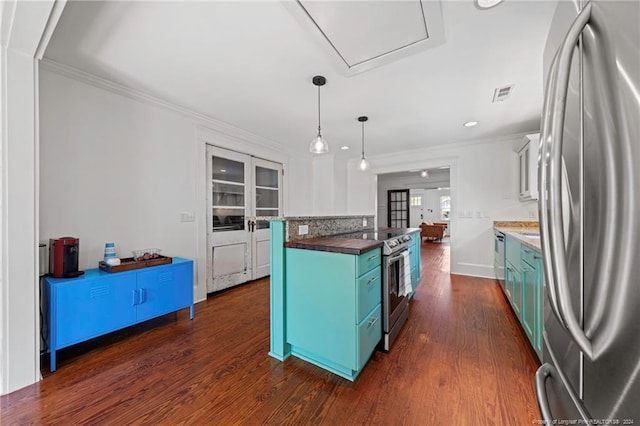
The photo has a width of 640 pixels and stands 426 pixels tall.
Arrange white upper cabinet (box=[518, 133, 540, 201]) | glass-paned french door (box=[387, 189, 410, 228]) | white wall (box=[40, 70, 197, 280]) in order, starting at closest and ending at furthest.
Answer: white wall (box=[40, 70, 197, 280]) → white upper cabinet (box=[518, 133, 540, 201]) → glass-paned french door (box=[387, 189, 410, 228])

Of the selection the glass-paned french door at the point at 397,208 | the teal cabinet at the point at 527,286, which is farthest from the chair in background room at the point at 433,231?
the teal cabinet at the point at 527,286

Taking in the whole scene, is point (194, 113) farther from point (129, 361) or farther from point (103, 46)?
point (129, 361)

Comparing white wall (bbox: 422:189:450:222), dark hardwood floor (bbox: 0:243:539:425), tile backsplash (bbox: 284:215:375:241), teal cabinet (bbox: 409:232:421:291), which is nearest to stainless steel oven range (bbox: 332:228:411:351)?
dark hardwood floor (bbox: 0:243:539:425)

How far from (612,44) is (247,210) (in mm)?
3961

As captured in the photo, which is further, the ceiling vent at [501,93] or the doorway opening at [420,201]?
the doorway opening at [420,201]

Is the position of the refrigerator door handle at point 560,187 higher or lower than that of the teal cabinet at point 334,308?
higher

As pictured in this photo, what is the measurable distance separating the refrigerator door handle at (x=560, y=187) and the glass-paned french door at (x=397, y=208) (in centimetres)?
962

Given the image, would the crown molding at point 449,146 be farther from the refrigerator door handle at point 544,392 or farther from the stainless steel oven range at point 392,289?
the refrigerator door handle at point 544,392

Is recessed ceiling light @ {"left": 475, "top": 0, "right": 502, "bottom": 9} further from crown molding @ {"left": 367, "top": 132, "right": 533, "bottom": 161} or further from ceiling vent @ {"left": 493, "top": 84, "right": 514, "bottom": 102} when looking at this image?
crown molding @ {"left": 367, "top": 132, "right": 533, "bottom": 161}

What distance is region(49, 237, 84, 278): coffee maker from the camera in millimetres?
1974

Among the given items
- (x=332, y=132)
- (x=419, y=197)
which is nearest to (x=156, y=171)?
(x=332, y=132)

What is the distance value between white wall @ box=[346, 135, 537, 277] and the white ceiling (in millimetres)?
833

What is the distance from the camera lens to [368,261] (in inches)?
72.1

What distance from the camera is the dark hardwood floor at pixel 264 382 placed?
1434 mm
